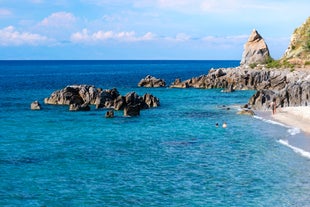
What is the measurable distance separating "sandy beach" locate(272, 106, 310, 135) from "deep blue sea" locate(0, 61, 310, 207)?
8.85 ft

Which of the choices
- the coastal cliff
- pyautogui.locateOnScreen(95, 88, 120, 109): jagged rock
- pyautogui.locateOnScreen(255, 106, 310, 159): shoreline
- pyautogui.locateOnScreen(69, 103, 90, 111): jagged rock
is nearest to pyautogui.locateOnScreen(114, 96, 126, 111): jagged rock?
pyautogui.locateOnScreen(95, 88, 120, 109): jagged rock

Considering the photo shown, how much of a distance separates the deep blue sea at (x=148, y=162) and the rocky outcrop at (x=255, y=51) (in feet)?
311

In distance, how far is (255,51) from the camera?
174 meters

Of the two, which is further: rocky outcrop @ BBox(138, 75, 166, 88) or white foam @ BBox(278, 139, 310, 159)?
rocky outcrop @ BBox(138, 75, 166, 88)

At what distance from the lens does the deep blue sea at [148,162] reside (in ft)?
124

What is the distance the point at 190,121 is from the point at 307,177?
35.2 m

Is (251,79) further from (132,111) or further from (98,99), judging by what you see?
(132,111)

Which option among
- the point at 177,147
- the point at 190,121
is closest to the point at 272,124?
the point at 190,121

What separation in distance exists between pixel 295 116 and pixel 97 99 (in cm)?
3630

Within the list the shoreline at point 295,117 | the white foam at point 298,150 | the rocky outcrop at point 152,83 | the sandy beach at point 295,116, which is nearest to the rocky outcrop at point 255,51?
the rocky outcrop at point 152,83

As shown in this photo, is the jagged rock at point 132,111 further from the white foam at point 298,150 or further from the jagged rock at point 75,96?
the white foam at point 298,150

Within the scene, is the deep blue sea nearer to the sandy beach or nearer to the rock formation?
the sandy beach

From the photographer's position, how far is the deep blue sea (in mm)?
37906

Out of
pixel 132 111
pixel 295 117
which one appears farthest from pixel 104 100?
pixel 295 117
